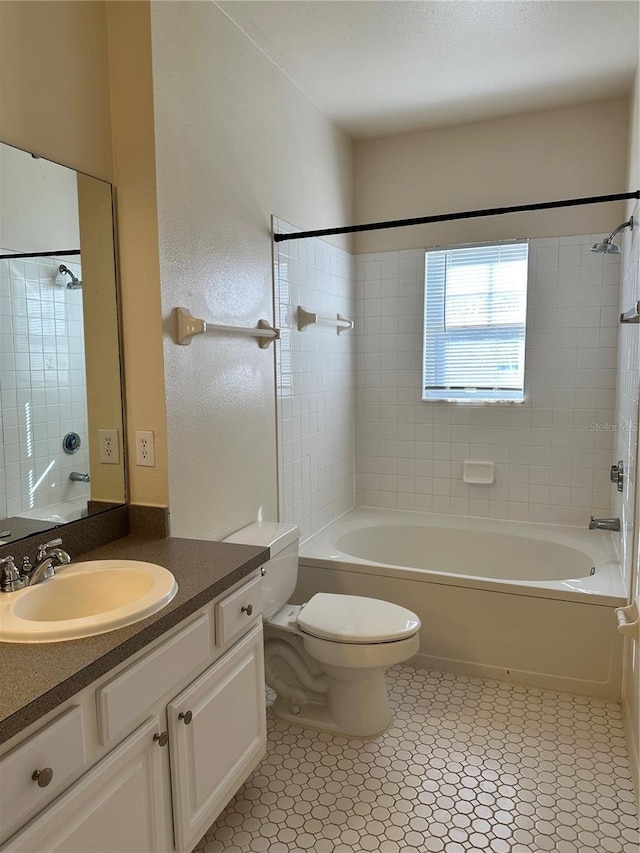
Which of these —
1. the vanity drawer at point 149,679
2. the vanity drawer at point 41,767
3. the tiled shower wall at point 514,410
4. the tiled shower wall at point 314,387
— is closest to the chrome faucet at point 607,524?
the tiled shower wall at point 514,410

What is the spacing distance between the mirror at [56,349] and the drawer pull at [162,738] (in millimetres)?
657

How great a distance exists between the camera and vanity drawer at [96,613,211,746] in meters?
1.20

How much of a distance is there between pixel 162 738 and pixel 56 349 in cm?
111

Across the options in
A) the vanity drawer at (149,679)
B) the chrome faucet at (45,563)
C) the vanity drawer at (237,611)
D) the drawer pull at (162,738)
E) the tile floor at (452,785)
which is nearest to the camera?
the vanity drawer at (149,679)

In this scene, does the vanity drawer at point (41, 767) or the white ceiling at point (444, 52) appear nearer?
the vanity drawer at point (41, 767)

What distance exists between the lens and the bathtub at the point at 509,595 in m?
2.45

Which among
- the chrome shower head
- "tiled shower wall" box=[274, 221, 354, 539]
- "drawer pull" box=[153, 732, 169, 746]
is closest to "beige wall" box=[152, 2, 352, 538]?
"tiled shower wall" box=[274, 221, 354, 539]

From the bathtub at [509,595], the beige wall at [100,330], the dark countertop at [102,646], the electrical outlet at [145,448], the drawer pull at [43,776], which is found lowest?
the bathtub at [509,595]

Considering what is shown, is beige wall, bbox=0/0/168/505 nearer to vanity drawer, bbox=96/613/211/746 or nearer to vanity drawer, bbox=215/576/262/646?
vanity drawer, bbox=215/576/262/646

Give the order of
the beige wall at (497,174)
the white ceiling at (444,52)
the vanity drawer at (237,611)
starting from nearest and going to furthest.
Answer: the vanity drawer at (237,611) → the white ceiling at (444,52) → the beige wall at (497,174)

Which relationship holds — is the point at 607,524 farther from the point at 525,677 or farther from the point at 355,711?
the point at 355,711

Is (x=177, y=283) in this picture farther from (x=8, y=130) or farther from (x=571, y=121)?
(x=571, y=121)

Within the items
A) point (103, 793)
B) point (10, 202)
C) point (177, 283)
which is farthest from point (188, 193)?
point (103, 793)

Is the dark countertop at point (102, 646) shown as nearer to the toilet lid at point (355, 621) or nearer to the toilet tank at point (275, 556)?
the toilet tank at point (275, 556)
